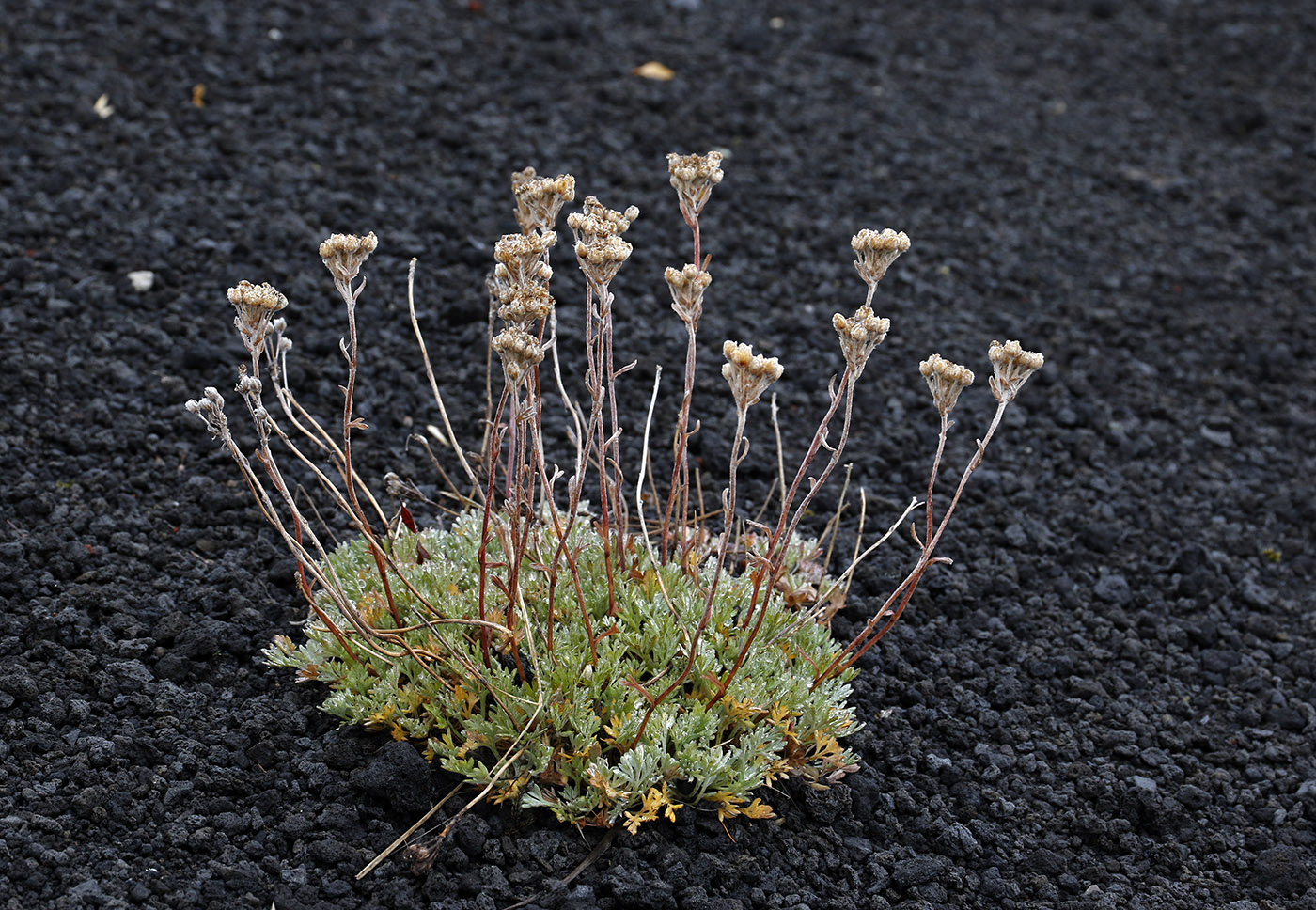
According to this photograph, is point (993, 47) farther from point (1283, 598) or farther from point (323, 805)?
point (323, 805)

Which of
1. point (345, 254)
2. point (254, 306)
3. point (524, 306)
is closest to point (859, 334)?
point (524, 306)

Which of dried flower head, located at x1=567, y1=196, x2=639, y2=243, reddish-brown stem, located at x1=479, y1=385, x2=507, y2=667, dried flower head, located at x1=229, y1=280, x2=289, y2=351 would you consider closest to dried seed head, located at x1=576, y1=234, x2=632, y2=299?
dried flower head, located at x1=567, y1=196, x2=639, y2=243

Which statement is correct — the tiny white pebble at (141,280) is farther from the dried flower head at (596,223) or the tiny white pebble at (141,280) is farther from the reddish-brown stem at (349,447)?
the dried flower head at (596,223)

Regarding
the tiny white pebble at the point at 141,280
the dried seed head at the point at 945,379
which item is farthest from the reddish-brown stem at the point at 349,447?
the tiny white pebble at the point at 141,280

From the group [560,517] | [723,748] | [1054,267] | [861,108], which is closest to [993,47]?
[861,108]

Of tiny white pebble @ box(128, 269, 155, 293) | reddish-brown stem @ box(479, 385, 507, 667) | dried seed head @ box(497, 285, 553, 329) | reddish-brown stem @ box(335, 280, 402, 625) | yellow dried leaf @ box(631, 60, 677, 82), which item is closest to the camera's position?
dried seed head @ box(497, 285, 553, 329)

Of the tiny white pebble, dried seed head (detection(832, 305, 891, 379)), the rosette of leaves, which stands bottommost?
the rosette of leaves

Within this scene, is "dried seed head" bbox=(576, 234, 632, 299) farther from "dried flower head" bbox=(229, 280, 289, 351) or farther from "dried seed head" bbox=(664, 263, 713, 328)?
"dried flower head" bbox=(229, 280, 289, 351)
